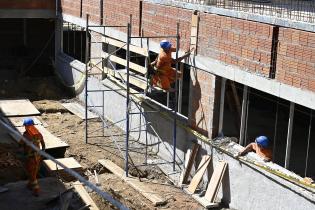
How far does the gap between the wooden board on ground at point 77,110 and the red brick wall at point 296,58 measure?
9.60 metres

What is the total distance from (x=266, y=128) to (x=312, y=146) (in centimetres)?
122

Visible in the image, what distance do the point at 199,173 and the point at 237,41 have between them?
3.32m

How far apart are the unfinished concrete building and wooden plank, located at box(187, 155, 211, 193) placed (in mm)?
157

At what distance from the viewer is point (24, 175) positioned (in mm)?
12797

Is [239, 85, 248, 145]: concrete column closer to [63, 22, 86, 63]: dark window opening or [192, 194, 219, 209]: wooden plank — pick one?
[192, 194, 219, 209]: wooden plank

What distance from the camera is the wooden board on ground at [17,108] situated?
18.7 metres

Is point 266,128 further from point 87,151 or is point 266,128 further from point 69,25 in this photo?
point 69,25

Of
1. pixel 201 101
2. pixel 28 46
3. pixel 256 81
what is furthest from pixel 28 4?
pixel 256 81

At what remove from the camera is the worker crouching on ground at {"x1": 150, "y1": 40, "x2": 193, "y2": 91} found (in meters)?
13.1

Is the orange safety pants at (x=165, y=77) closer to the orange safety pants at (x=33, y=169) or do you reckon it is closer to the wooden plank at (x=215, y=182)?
the wooden plank at (x=215, y=182)

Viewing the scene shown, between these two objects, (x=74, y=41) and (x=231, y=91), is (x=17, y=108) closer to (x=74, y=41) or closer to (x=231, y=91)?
(x=74, y=41)

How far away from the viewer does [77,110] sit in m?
19.5

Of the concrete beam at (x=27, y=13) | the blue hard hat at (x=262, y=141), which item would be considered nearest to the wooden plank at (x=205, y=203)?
the blue hard hat at (x=262, y=141)

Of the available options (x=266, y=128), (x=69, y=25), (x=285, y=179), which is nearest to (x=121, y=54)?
(x=69, y=25)
